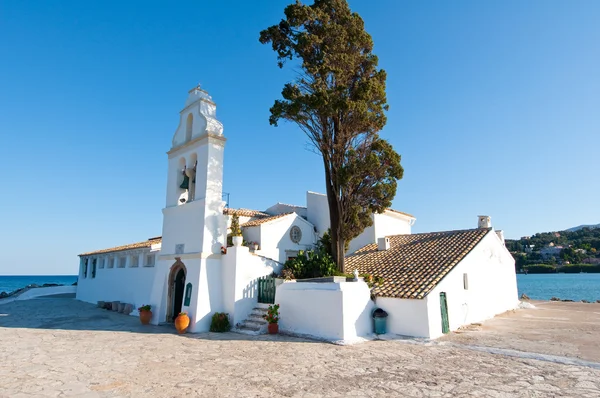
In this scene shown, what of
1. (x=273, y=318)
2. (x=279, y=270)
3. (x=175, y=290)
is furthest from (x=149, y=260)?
(x=273, y=318)

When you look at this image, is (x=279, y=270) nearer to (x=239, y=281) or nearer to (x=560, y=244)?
(x=239, y=281)

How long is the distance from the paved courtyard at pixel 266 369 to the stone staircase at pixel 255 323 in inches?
34.6

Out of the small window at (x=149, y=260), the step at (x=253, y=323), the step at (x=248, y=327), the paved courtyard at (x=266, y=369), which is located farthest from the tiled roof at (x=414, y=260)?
the small window at (x=149, y=260)

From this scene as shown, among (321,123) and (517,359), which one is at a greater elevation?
(321,123)

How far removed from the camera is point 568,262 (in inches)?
3248

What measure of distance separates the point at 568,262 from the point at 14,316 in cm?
10039

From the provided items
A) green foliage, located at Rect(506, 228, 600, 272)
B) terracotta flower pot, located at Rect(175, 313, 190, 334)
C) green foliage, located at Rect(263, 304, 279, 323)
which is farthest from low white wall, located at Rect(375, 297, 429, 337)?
green foliage, located at Rect(506, 228, 600, 272)

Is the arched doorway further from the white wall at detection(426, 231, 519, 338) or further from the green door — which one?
the green door

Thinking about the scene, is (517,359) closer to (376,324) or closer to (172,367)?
(376,324)

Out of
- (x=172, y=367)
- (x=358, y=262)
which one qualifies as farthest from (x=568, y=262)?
(x=172, y=367)

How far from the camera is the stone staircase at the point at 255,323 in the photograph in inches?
525

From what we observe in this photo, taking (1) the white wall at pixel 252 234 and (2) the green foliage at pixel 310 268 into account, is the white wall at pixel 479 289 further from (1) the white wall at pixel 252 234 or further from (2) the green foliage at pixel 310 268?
(1) the white wall at pixel 252 234

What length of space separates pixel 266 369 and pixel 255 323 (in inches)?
214

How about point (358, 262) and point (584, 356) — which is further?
point (358, 262)
